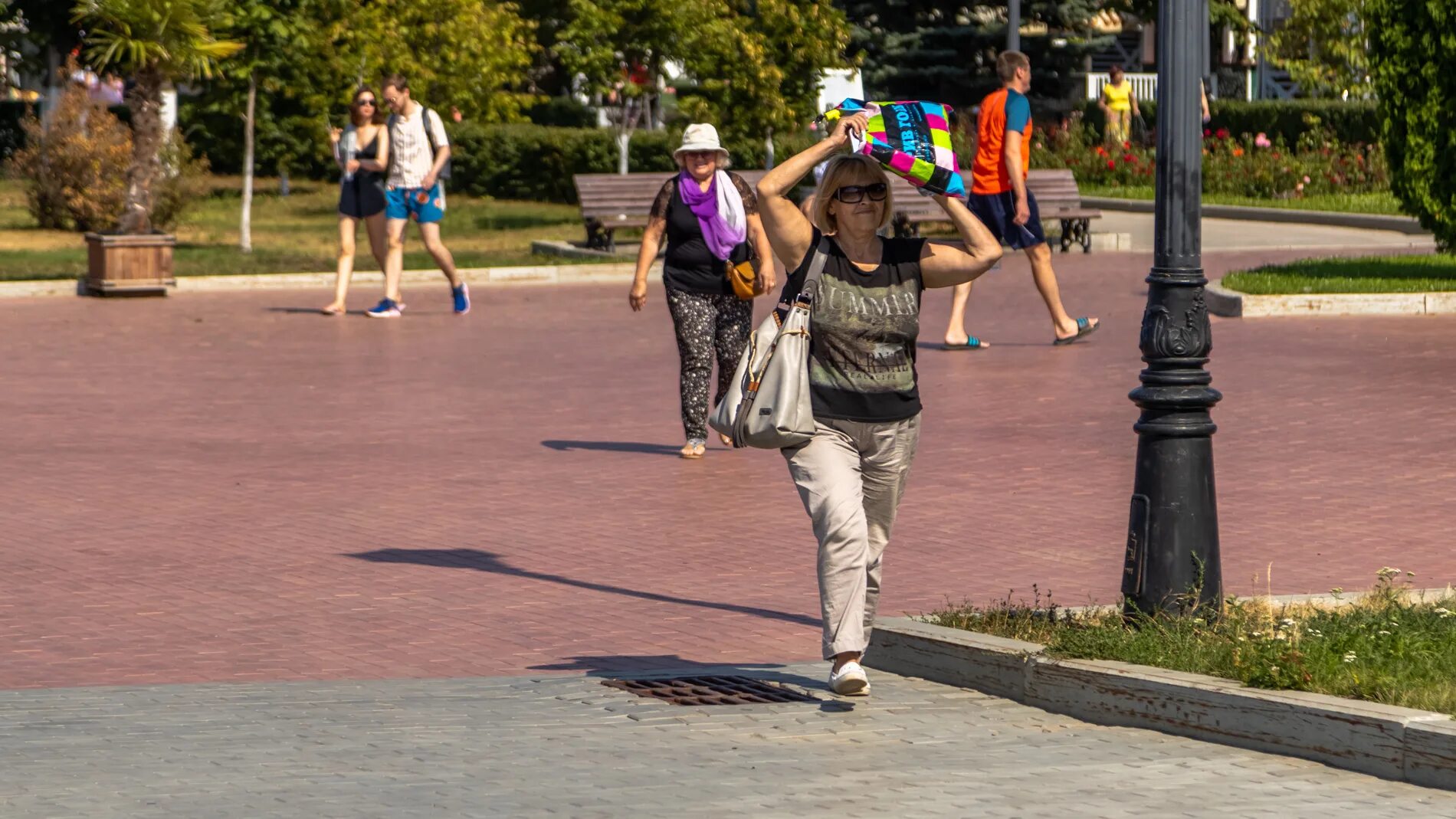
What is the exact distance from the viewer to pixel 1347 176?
33.5 meters

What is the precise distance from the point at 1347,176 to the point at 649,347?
784 inches

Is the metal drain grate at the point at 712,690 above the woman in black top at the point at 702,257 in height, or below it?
below

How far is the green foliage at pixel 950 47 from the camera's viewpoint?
145ft

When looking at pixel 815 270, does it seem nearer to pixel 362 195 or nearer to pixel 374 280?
pixel 362 195

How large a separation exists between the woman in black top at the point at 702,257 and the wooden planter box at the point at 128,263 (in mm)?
9953

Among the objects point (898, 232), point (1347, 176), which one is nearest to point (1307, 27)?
point (1347, 176)

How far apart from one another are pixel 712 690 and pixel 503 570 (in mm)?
2217

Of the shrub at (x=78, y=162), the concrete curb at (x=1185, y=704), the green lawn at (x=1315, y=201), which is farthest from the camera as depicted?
the green lawn at (x=1315, y=201)

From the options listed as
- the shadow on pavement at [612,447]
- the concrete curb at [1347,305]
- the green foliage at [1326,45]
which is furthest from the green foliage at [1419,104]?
the green foliage at [1326,45]

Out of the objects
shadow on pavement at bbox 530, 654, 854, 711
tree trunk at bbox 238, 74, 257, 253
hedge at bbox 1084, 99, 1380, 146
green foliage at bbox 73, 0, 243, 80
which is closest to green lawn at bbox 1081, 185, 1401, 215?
hedge at bbox 1084, 99, 1380, 146

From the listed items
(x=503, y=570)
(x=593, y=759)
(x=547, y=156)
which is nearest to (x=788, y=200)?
(x=593, y=759)

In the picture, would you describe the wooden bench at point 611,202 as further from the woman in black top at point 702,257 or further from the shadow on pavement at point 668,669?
the shadow on pavement at point 668,669

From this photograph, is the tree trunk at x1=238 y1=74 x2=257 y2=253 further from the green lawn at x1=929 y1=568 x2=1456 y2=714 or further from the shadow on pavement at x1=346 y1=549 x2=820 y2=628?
the green lawn at x1=929 y1=568 x2=1456 y2=714

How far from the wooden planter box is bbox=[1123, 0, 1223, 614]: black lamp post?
48.5ft
